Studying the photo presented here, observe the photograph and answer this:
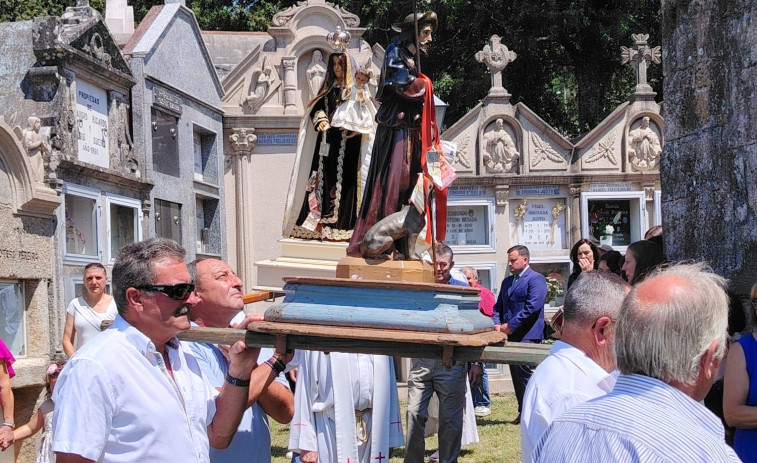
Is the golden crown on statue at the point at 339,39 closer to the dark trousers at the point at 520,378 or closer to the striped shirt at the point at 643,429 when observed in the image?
the dark trousers at the point at 520,378

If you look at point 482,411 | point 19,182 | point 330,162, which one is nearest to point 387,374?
point 330,162

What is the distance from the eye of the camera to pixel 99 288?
7.86 meters

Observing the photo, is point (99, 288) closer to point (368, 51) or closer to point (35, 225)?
point (35, 225)

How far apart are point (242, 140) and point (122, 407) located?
1231cm

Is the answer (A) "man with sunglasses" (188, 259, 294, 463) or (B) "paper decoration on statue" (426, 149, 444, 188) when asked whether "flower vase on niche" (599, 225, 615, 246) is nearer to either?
(B) "paper decoration on statue" (426, 149, 444, 188)

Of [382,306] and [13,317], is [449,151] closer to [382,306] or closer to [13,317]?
[382,306]

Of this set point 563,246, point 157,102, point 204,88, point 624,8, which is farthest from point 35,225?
point 624,8

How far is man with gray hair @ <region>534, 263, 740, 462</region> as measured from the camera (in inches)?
80.4

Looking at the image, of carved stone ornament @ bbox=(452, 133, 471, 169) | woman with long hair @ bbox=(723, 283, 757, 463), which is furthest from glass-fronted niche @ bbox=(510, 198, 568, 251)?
woman with long hair @ bbox=(723, 283, 757, 463)

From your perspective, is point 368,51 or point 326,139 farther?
point 368,51

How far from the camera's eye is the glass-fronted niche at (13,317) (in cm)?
881

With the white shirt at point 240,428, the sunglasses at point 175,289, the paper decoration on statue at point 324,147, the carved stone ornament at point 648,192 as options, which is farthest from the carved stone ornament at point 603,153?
the sunglasses at point 175,289

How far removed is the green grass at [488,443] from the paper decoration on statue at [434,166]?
3937 mm

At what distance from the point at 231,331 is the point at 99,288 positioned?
14.9ft
